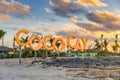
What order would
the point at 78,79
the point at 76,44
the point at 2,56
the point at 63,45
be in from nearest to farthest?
the point at 78,79
the point at 63,45
the point at 76,44
the point at 2,56

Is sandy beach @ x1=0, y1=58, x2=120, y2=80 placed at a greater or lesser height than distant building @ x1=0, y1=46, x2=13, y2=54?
lesser

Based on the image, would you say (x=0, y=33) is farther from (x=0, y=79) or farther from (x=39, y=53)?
(x=0, y=79)

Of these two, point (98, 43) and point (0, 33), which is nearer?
point (0, 33)

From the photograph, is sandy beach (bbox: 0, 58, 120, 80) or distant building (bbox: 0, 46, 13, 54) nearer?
sandy beach (bbox: 0, 58, 120, 80)

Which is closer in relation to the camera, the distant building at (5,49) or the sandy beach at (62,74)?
the sandy beach at (62,74)

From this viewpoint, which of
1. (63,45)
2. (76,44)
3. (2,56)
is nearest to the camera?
(63,45)

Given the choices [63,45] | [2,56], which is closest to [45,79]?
[63,45]

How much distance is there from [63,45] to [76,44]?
6.79 m

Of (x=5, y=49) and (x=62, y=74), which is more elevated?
(x=5, y=49)

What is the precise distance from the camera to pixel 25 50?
Result: 79875 millimetres

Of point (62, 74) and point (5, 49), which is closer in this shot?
point (62, 74)

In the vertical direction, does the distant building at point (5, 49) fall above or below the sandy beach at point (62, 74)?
above

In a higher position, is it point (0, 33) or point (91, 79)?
point (0, 33)

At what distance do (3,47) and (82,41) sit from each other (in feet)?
108
